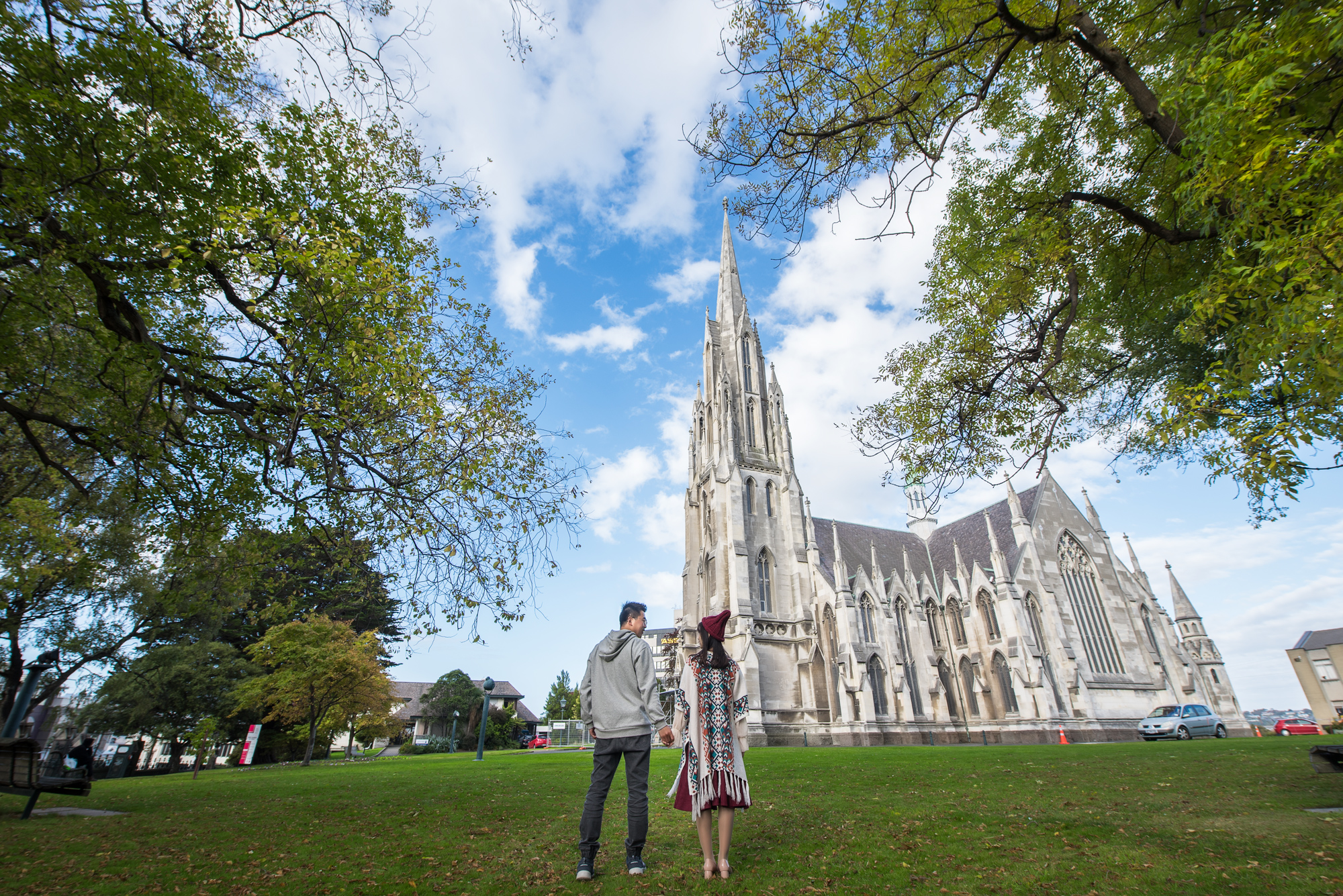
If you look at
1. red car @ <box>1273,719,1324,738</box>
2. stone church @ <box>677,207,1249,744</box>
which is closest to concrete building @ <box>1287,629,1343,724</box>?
red car @ <box>1273,719,1324,738</box>

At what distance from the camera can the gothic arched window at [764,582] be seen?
1350 inches

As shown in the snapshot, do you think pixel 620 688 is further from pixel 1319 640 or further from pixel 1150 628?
pixel 1319 640

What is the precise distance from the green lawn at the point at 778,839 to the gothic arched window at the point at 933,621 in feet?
90.4

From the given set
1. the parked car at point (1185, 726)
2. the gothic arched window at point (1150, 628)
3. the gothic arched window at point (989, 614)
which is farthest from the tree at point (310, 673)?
the gothic arched window at point (1150, 628)

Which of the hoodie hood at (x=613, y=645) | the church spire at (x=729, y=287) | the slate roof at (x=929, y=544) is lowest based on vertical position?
the hoodie hood at (x=613, y=645)

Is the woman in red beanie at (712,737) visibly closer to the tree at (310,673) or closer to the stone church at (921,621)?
the tree at (310,673)

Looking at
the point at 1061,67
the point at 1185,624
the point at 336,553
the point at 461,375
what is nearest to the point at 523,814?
the point at 336,553

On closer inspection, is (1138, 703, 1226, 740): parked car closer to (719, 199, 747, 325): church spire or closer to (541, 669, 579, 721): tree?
(719, 199, 747, 325): church spire

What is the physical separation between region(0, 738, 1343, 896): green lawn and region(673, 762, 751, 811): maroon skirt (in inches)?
16.2

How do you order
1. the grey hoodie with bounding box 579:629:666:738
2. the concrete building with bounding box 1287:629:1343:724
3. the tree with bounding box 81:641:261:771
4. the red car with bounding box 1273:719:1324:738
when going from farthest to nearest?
the concrete building with bounding box 1287:629:1343:724, the red car with bounding box 1273:719:1324:738, the tree with bounding box 81:641:261:771, the grey hoodie with bounding box 579:629:666:738

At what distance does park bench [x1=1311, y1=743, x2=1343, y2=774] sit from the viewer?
6.72m

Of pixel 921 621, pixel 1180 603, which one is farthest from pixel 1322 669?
pixel 921 621

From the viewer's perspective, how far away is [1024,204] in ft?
29.7

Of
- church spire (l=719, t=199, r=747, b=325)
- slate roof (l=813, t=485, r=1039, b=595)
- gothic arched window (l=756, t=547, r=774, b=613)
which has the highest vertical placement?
church spire (l=719, t=199, r=747, b=325)
